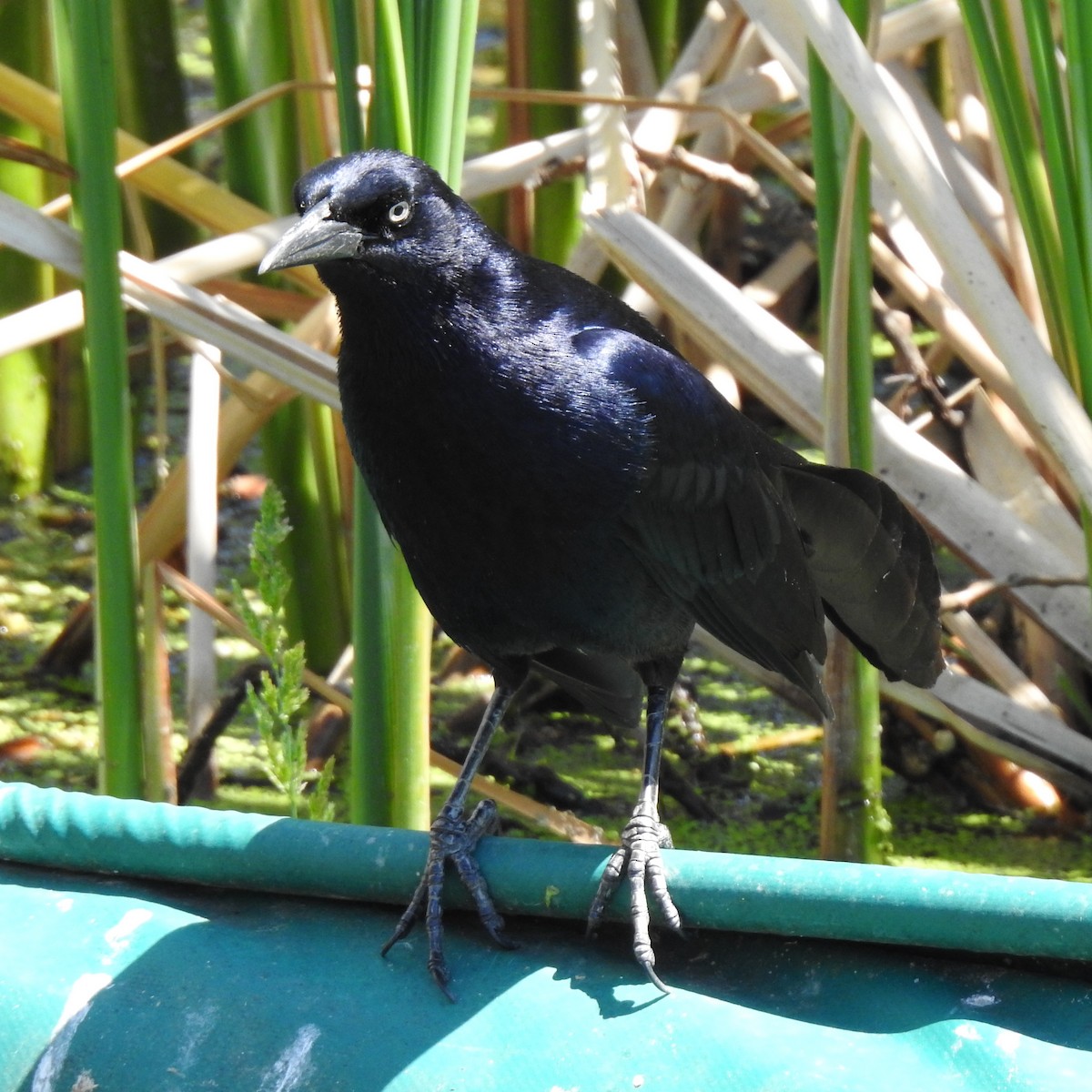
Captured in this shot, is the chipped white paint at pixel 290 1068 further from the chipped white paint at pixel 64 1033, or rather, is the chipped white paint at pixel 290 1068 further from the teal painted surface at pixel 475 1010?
the chipped white paint at pixel 64 1033

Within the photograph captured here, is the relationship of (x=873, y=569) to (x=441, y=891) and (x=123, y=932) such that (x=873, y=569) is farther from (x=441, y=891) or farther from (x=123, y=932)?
(x=123, y=932)

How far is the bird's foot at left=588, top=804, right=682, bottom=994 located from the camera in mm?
1777

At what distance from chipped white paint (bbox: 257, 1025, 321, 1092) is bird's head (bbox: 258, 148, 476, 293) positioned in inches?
33.4

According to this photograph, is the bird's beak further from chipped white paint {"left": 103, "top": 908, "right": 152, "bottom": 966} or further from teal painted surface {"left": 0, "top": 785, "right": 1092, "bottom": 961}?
chipped white paint {"left": 103, "top": 908, "right": 152, "bottom": 966}

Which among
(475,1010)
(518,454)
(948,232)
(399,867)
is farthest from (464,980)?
(948,232)

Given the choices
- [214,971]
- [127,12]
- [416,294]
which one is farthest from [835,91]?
[127,12]

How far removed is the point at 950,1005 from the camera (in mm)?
1628

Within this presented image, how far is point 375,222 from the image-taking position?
6.21ft

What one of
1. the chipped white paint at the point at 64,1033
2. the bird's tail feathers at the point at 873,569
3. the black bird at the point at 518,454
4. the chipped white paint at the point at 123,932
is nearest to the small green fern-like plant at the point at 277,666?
the black bird at the point at 518,454

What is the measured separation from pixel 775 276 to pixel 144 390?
1.69 metres

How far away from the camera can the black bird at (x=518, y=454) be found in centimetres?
190

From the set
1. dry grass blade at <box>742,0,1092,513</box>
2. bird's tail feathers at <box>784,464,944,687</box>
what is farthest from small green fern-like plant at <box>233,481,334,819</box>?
dry grass blade at <box>742,0,1092,513</box>

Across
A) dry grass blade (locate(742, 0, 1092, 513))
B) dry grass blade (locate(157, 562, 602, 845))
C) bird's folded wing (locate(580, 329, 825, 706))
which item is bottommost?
dry grass blade (locate(157, 562, 602, 845))

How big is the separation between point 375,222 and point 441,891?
80cm
